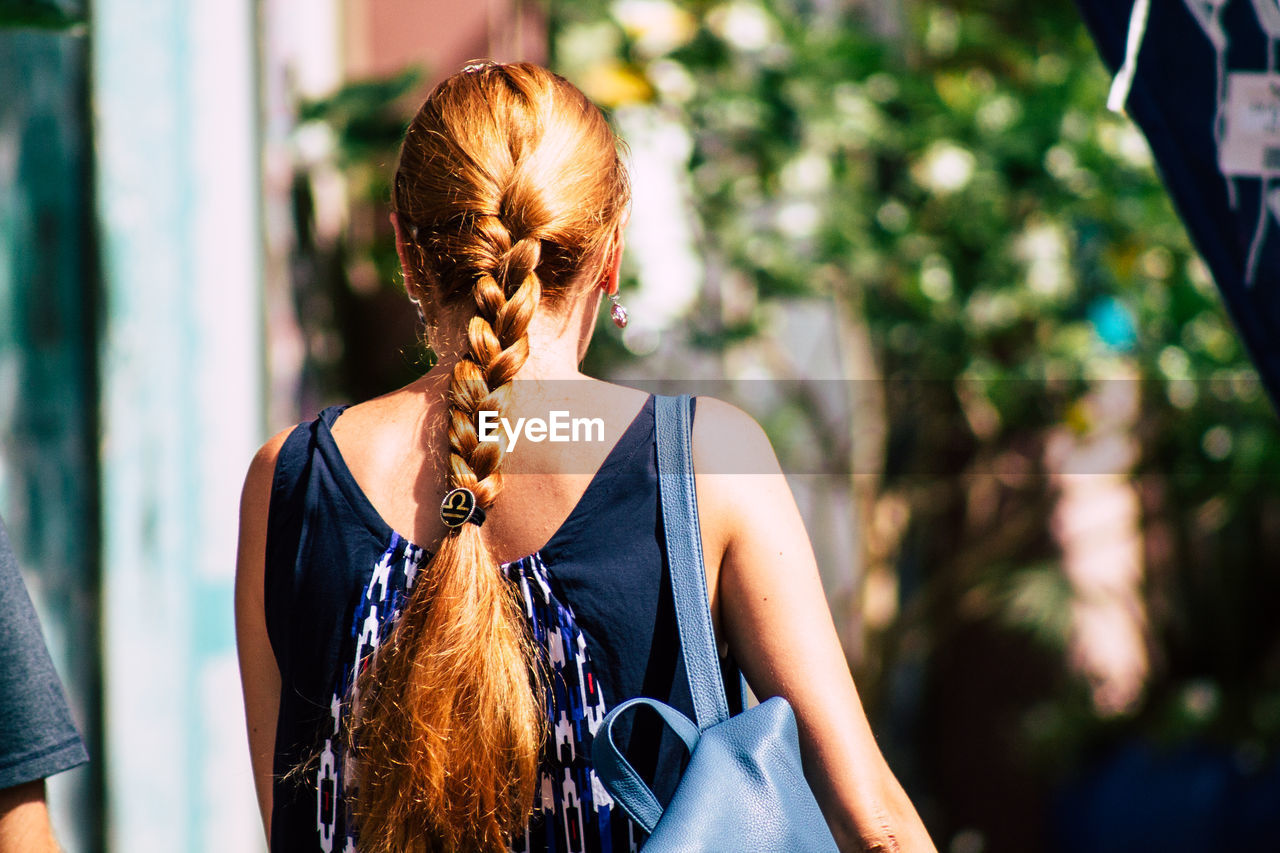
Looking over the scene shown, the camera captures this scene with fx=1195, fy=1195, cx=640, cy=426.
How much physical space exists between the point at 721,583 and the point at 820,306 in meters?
3.22

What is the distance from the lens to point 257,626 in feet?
4.17

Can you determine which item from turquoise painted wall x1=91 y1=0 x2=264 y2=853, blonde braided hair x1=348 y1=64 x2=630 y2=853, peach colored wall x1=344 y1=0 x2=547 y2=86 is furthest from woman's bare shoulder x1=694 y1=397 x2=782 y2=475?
peach colored wall x1=344 y1=0 x2=547 y2=86

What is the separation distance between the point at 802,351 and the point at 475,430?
131 inches

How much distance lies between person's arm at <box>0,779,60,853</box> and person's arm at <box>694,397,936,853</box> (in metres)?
0.70

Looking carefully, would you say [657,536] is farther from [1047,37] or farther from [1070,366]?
[1047,37]

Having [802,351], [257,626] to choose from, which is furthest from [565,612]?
[802,351]

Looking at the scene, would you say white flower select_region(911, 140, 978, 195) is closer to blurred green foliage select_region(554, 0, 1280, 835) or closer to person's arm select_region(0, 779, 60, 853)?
blurred green foliage select_region(554, 0, 1280, 835)

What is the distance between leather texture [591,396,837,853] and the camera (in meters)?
1.07

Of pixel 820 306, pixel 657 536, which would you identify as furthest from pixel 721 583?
pixel 820 306

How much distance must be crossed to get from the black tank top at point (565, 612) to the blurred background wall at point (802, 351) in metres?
1.53

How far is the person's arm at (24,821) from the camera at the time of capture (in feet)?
3.79

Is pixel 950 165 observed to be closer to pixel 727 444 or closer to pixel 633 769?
pixel 727 444

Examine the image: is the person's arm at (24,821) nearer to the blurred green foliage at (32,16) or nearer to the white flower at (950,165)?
the blurred green foliage at (32,16)

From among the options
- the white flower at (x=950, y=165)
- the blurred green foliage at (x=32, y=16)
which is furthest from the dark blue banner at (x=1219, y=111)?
the white flower at (x=950, y=165)
